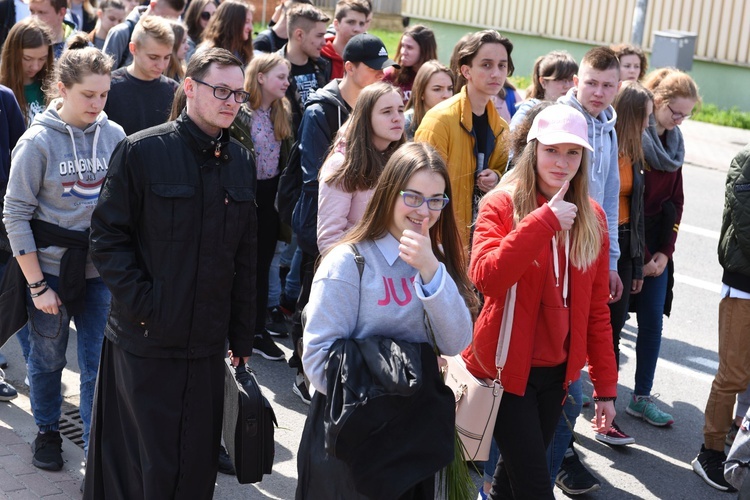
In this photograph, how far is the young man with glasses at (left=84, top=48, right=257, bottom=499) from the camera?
13.2ft

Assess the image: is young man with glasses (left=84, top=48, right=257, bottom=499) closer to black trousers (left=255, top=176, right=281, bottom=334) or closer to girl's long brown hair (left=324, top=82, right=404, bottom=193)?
girl's long brown hair (left=324, top=82, right=404, bottom=193)

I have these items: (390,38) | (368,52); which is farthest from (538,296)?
(390,38)

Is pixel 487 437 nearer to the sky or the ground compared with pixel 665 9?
nearer to the ground

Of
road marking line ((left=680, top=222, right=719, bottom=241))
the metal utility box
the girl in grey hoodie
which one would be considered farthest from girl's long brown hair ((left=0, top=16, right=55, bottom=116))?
the metal utility box

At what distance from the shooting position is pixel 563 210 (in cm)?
389

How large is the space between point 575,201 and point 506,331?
650mm

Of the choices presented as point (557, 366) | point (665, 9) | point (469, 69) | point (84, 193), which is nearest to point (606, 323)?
point (557, 366)

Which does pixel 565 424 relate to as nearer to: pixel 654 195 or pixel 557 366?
pixel 557 366

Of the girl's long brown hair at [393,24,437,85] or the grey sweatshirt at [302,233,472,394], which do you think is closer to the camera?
the grey sweatshirt at [302,233,472,394]

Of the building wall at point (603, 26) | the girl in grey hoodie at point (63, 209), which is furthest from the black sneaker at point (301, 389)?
the building wall at point (603, 26)

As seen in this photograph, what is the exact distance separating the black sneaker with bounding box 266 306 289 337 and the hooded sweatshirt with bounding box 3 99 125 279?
2476 mm

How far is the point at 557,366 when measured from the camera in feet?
13.9

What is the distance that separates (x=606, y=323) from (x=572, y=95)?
1.72m

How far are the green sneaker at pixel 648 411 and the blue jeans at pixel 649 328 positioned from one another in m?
0.05
